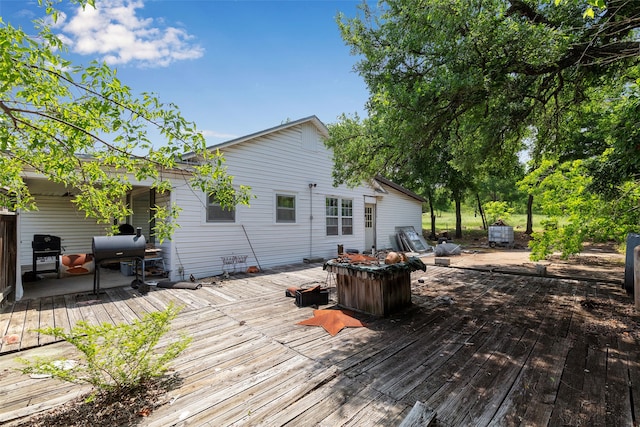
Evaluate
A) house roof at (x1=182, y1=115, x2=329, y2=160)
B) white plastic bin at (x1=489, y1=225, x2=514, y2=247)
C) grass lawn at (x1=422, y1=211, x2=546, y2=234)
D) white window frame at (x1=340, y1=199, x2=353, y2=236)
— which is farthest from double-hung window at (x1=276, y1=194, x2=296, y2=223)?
grass lawn at (x1=422, y1=211, x2=546, y2=234)

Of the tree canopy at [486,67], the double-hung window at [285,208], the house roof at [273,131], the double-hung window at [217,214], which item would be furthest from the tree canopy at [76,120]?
the double-hung window at [285,208]

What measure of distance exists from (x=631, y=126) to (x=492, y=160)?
4494mm

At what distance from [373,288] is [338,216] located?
22.3 ft

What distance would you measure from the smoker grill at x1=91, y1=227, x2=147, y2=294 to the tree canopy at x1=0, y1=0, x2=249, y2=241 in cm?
270

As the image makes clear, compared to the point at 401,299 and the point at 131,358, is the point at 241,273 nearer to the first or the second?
the point at 401,299

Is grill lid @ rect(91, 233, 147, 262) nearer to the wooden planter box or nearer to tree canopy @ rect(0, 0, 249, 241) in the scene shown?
tree canopy @ rect(0, 0, 249, 241)

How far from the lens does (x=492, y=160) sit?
294 inches

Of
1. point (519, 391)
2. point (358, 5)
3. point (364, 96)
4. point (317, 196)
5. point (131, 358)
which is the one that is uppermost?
point (358, 5)

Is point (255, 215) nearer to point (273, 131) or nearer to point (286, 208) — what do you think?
point (286, 208)

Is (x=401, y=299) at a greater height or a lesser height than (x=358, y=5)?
lesser

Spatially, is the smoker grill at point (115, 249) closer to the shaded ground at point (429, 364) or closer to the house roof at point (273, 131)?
the shaded ground at point (429, 364)

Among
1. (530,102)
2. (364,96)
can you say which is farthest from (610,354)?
(364,96)

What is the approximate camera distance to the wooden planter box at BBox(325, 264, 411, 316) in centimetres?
459

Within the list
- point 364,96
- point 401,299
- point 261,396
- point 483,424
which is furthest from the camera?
point 364,96
